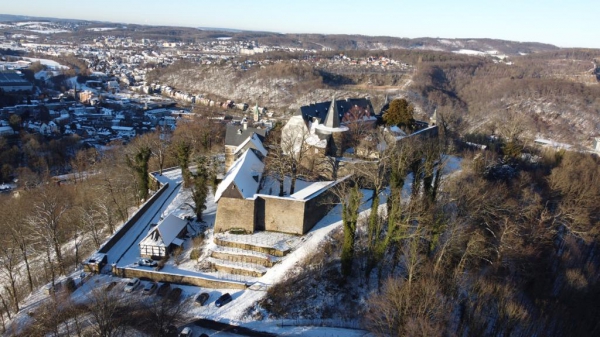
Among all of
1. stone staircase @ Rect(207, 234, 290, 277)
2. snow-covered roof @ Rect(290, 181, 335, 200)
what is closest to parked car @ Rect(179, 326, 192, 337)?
stone staircase @ Rect(207, 234, 290, 277)

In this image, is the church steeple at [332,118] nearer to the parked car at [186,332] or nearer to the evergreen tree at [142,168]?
the evergreen tree at [142,168]

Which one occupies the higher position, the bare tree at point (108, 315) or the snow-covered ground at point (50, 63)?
the snow-covered ground at point (50, 63)

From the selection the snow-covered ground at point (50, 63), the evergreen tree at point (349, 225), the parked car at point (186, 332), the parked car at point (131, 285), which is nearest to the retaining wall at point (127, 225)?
the parked car at point (131, 285)

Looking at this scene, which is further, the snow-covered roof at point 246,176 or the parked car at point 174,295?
A: the snow-covered roof at point 246,176

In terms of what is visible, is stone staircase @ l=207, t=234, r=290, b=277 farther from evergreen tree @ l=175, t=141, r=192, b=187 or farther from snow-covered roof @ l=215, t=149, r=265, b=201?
evergreen tree @ l=175, t=141, r=192, b=187

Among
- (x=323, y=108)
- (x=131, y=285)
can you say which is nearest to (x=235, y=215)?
(x=131, y=285)
